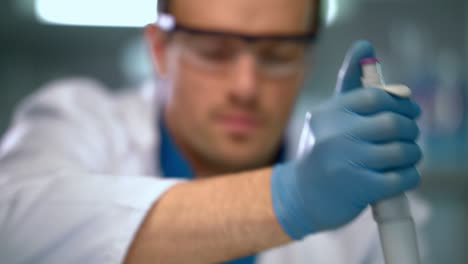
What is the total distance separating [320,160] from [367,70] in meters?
0.09

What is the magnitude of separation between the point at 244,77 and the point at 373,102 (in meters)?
0.31

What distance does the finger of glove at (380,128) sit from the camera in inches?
16.0

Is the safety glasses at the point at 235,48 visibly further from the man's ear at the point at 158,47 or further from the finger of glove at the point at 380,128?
the finger of glove at the point at 380,128

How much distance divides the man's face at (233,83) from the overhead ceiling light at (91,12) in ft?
0.77

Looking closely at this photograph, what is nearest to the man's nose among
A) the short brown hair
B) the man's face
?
the man's face

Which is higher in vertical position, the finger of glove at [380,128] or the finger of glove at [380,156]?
the finger of glove at [380,128]

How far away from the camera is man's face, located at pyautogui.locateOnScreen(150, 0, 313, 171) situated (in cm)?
68

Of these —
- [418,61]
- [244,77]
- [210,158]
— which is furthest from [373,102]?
[418,61]

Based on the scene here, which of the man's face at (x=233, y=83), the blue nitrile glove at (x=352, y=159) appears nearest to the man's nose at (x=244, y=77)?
the man's face at (x=233, y=83)

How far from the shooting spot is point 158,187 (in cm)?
50

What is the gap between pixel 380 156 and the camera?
406mm

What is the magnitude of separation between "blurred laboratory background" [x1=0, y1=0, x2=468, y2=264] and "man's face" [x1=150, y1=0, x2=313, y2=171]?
17.9 inches

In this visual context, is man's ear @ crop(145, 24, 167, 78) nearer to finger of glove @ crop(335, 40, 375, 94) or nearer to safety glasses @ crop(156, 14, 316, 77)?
safety glasses @ crop(156, 14, 316, 77)

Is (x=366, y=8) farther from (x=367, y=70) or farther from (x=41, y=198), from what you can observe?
(x=41, y=198)
